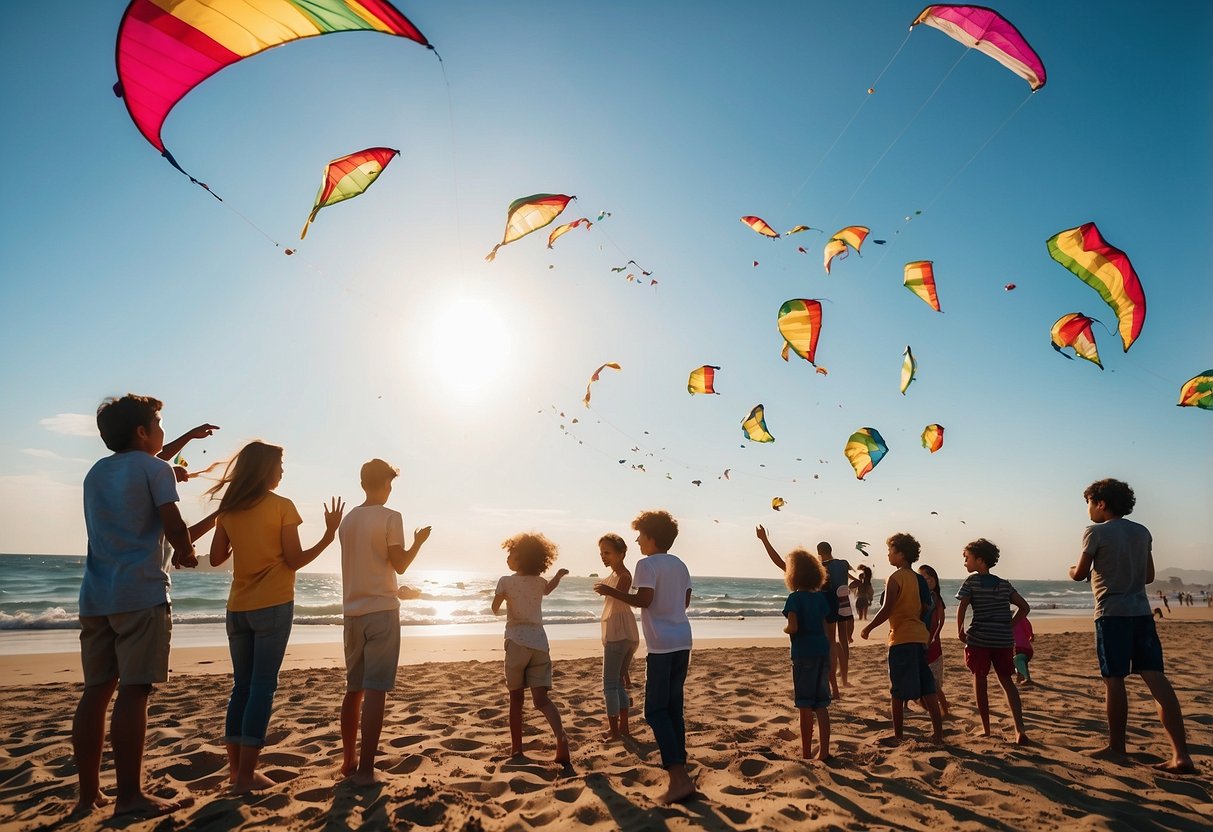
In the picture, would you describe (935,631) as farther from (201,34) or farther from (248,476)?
(201,34)

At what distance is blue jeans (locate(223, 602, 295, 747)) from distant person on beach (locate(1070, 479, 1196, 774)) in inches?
198

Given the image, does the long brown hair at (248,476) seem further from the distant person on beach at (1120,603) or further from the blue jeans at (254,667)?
the distant person on beach at (1120,603)

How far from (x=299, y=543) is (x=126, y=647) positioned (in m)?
0.85

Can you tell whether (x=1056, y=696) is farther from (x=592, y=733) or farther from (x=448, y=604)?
(x=448, y=604)

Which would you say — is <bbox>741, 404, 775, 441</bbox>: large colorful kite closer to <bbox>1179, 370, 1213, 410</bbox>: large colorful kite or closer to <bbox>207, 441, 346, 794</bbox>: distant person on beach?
<bbox>1179, 370, 1213, 410</bbox>: large colorful kite

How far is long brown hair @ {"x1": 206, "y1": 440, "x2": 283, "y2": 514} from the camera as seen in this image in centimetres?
367

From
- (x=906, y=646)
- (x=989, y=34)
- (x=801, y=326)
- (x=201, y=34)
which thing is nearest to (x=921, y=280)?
(x=801, y=326)

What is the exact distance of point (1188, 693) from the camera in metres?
7.67

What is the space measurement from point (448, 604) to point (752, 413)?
19.2 metres

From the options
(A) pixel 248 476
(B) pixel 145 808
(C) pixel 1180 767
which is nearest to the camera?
(B) pixel 145 808

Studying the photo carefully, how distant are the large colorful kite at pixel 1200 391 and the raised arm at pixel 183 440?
14.4 meters

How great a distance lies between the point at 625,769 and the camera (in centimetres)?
436

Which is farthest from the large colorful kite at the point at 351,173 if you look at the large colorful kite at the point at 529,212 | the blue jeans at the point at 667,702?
the blue jeans at the point at 667,702

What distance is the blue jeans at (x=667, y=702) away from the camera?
3830 mm
